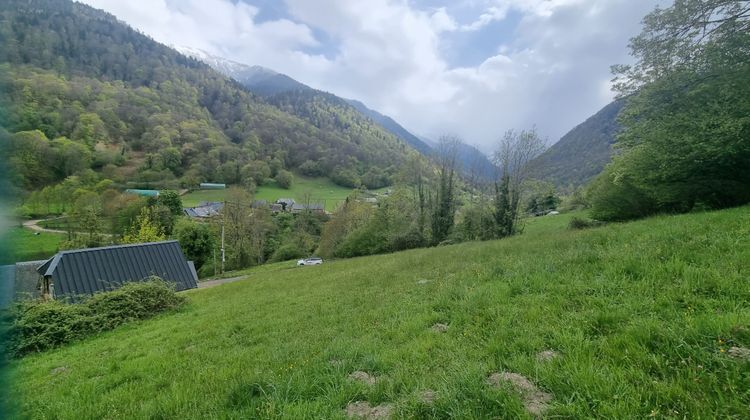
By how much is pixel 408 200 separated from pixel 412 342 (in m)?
32.8

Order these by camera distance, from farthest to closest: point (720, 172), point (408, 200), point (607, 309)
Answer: point (408, 200) < point (720, 172) < point (607, 309)

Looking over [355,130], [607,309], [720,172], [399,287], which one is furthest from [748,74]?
[355,130]

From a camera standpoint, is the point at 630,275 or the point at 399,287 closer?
the point at 630,275

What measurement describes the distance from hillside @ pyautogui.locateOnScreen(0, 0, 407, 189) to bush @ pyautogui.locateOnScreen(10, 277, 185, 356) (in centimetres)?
5621

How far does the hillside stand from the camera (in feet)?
269

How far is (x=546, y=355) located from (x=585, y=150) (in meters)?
115

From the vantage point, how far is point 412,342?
16.7 feet

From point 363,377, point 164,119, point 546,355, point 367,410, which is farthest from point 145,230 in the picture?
point 164,119

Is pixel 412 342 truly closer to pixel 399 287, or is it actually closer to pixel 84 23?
pixel 399 287

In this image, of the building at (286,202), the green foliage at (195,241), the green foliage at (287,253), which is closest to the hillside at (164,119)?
the building at (286,202)

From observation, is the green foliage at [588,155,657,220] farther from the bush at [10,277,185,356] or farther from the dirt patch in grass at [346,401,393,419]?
the bush at [10,277,185,356]

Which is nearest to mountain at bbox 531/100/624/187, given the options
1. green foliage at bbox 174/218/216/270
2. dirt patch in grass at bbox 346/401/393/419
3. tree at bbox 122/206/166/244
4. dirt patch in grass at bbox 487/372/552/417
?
green foliage at bbox 174/218/216/270

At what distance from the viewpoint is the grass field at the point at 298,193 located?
85562mm

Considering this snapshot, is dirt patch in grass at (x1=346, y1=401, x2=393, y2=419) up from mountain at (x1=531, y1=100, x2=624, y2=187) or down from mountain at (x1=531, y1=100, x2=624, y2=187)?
down
